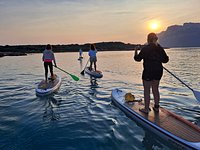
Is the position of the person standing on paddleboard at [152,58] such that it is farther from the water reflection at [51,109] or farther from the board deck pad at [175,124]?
the water reflection at [51,109]

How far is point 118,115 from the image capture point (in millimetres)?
8578

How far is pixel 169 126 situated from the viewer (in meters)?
6.60

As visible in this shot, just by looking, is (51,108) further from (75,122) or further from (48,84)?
(48,84)

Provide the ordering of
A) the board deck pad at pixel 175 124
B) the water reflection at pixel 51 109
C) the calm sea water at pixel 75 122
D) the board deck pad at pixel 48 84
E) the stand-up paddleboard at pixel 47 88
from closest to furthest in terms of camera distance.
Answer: the board deck pad at pixel 175 124 → the calm sea water at pixel 75 122 → the water reflection at pixel 51 109 → the stand-up paddleboard at pixel 47 88 → the board deck pad at pixel 48 84

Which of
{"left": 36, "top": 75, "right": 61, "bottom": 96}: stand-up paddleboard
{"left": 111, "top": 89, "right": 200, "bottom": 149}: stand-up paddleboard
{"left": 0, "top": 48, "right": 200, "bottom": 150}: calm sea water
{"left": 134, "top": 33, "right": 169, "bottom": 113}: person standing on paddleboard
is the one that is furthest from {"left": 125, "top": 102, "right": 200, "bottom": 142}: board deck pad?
{"left": 36, "top": 75, "right": 61, "bottom": 96}: stand-up paddleboard

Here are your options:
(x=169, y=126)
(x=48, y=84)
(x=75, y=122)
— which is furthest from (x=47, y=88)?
(x=169, y=126)

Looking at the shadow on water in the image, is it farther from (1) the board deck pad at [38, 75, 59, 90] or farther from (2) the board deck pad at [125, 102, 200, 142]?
(2) the board deck pad at [125, 102, 200, 142]

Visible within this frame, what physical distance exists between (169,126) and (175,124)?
0.26 metres

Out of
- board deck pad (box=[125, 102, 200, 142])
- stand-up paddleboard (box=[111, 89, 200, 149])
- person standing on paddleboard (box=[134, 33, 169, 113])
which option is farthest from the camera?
person standing on paddleboard (box=[134, 33, 169, 113])

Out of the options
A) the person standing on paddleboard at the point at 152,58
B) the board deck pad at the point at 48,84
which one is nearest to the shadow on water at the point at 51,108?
the board deck pad at the point at 48,84

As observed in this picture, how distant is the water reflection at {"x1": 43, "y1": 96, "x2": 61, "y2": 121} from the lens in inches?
332

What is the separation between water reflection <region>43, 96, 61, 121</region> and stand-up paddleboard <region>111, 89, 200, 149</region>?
8.84ft

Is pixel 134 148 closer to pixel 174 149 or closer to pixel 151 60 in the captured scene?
pixel 174 149

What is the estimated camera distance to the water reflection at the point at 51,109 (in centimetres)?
842
